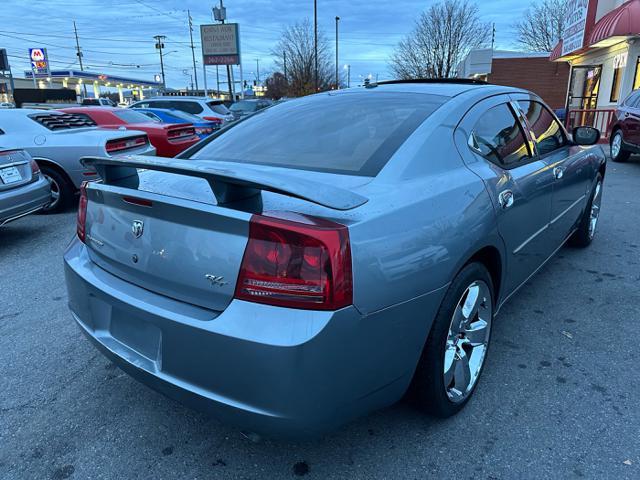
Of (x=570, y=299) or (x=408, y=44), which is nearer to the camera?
(x=570, y=299)

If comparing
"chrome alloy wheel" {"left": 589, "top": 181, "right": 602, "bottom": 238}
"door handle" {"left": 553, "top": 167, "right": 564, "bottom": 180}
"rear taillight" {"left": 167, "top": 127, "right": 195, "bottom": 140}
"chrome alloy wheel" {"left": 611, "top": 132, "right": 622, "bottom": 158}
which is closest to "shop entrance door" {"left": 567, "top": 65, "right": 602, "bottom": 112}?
"chrome alloy wheel" {"left": 611, "top": 132, "right": 622, "bottom": 158}

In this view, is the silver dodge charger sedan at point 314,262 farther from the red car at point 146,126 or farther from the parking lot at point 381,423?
the red car at point 146,126

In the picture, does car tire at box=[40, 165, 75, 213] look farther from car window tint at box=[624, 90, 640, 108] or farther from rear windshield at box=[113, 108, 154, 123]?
car window tint at box=[624, 90, 640, 108]

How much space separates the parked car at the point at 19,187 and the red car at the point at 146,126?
9.52 feet

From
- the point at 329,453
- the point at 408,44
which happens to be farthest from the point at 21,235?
the point at 408,44

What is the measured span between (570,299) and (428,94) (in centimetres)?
207

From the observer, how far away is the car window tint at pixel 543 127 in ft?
10.7

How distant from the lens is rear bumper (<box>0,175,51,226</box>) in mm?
4910

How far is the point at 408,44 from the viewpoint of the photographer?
1375 inches

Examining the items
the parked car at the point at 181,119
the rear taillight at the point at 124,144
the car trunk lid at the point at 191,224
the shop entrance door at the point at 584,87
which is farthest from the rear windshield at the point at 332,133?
the shop entrance door at the point at 584,87

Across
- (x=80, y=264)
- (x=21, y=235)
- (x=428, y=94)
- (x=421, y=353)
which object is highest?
(x=428, y=94)

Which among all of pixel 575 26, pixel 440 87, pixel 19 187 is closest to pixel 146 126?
pixel 19 187

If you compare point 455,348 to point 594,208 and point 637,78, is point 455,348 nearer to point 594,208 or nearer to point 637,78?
point 594,208

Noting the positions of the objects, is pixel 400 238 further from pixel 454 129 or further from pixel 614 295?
pixel 614 295
